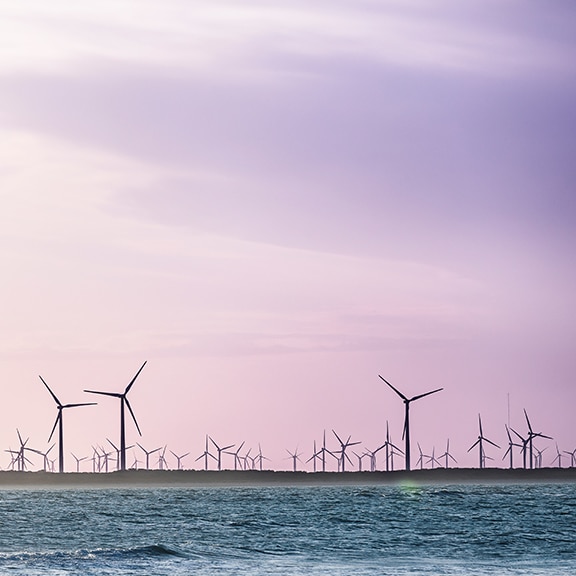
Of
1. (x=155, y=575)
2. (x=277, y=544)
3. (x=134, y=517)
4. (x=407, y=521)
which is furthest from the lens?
(x=134, y=517)

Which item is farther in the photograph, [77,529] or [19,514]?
[19,514]

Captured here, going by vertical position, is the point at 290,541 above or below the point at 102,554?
above

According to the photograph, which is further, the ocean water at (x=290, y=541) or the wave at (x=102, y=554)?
the wave at (x=102, y=554)

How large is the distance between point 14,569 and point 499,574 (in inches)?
963

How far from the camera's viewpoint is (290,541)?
92.9 m

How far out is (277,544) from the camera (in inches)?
3543

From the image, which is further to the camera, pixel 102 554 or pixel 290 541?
pixel 290 541

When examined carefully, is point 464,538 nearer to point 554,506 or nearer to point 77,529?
point 77,529

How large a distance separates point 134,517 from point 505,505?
47190 millimetres

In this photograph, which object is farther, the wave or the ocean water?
the wave

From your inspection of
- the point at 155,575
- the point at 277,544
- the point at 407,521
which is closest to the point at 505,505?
the point at 407,521

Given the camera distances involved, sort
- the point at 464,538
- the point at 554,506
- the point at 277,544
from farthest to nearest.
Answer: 1. the point at 554,506
2. the point at 464,538
3. the point at 277,544

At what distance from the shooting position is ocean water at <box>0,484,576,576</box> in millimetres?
72062

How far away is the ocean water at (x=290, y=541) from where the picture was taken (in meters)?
72.1
